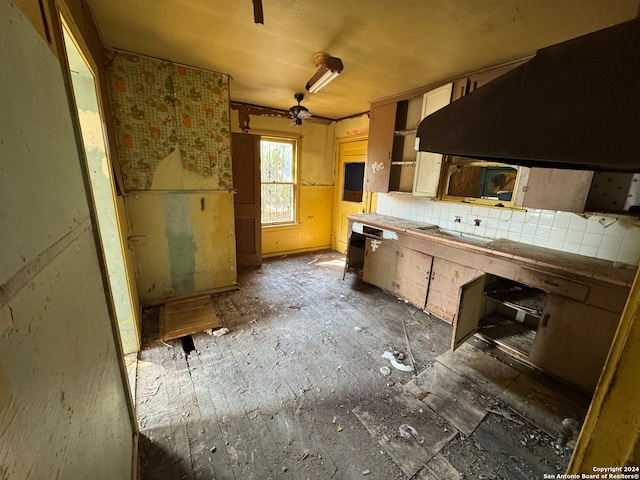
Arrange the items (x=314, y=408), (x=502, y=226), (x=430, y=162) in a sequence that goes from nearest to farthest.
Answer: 1. (x=314, y=408)
2. (x=502, y=226)
3. (x=430, y=162)

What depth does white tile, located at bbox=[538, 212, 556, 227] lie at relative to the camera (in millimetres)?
2293

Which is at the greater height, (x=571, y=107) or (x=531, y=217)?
(x=571, y=107)

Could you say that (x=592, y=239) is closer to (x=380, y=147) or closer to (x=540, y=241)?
(x=540, y=241)

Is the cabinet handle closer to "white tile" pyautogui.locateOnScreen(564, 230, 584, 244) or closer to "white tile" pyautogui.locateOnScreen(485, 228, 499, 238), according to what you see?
"white tile" pyautogui.locateOnScreen(564, 230, 584, 244)

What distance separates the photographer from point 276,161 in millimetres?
4496

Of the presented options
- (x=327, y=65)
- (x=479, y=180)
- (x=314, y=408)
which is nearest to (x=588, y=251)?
(x=479, y=180)

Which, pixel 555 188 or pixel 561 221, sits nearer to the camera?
pixel 555 188

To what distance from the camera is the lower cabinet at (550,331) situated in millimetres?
1743

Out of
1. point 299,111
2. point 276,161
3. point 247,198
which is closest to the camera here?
point 299,111

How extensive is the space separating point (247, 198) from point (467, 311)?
10.5 ft

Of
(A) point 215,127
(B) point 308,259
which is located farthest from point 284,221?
(A) point 215,127

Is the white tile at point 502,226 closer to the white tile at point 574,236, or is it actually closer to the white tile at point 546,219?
the white tile at point 546,219

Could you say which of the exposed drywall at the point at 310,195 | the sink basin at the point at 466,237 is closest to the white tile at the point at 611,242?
the sink basin at the point at 466,237

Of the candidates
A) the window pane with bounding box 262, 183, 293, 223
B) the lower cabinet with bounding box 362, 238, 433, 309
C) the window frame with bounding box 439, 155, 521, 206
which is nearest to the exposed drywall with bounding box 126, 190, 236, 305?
the window pane with bounding box 262, 183, 293, 223
